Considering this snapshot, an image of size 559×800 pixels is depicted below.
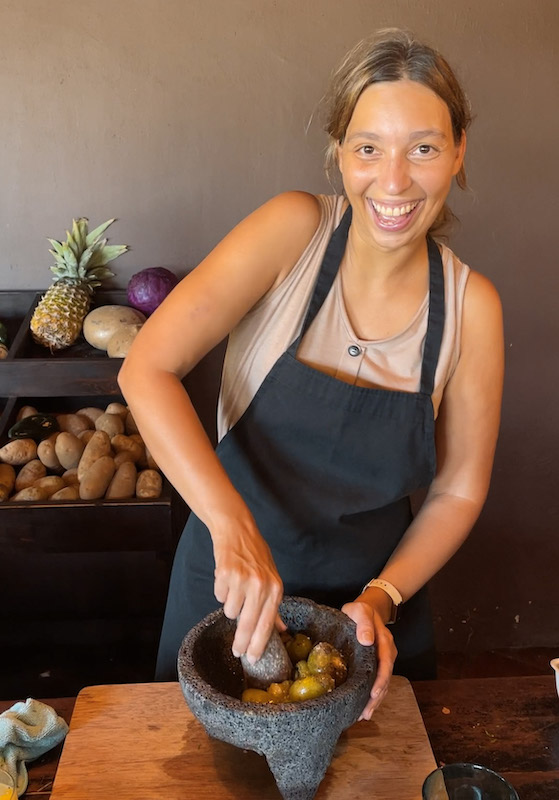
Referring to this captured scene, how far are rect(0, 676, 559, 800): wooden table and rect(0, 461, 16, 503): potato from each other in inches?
35.6

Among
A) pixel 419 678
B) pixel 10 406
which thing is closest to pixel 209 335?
pixel 419 678

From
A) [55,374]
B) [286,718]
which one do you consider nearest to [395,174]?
[286,718]

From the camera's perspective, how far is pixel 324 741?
1106 millimetres

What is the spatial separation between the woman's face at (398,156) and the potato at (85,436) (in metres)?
1.27

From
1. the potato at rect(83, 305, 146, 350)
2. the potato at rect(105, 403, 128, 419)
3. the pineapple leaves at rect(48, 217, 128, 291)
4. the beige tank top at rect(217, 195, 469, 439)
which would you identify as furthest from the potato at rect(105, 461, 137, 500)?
the beige tank top at rect(217, 195, 469, 439)

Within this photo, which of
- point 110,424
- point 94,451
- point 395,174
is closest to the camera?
point 395,174

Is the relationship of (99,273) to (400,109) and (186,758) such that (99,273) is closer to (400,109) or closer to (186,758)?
(400,109)

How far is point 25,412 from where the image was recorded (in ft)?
8.10

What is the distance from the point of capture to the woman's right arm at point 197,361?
1.20 meters

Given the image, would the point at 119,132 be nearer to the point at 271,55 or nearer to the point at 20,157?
the point at 20,157

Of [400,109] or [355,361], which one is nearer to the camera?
[400,109]

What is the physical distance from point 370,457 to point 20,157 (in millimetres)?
1566

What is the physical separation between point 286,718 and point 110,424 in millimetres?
1479

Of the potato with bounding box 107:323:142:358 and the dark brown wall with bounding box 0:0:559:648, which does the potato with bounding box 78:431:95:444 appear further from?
the dark brown wall with bounding box 0:0:559:648
